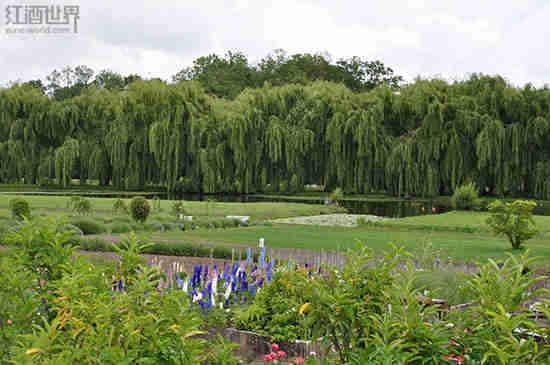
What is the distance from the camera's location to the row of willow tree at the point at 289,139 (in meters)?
33.4

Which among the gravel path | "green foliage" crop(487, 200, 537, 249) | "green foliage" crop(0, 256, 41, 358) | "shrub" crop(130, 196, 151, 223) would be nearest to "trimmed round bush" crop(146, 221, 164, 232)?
"shrub" crop(130, 196, 151, 223)

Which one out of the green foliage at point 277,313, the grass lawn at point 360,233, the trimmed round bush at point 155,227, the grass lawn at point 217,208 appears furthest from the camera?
the grass lawn at point 217,208

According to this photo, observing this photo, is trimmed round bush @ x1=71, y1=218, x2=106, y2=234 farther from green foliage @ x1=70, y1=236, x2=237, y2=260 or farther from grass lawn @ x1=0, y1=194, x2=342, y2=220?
grass lawn @ x1=0, y1=194, x2=342, y2=220

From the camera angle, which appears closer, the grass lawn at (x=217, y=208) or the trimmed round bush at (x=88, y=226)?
the trimmed round bush at (x=88, y=226)

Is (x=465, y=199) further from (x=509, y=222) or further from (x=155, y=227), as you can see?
(x=155, y=227)

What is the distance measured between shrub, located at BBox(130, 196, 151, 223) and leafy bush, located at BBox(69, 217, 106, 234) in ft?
5.05

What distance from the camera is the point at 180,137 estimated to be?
36562 millimetres

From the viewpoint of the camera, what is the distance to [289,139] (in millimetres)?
37406

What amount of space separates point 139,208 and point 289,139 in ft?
64.8

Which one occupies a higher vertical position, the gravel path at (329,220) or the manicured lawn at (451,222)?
the manicured lawn at (451,222)

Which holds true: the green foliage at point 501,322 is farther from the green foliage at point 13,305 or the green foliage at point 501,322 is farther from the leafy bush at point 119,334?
the green foliage at point 13,305

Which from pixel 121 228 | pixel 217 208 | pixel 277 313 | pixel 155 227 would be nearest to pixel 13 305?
pixel 277 313

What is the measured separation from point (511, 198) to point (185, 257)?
2605 centimetres

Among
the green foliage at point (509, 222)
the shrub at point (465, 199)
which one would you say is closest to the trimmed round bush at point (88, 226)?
the green foliage at point (509, 222)
